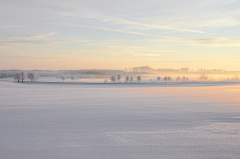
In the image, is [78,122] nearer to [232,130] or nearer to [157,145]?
[157,145]

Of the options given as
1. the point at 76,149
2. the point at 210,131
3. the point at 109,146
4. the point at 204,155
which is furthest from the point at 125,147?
the point at 210,131

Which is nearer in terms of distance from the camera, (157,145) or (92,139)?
(157,145)

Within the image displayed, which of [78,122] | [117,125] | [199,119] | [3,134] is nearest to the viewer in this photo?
[3,134]

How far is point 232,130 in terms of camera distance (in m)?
9.77

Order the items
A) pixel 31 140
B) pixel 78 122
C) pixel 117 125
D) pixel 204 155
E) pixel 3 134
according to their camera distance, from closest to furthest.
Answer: pixel 204 155 → pixel 31 140 → pixel 3 134 → pixel 117 125 → pixel 78 122

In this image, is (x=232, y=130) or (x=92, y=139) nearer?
(x=92, y=139)

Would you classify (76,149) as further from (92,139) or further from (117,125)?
(117,125)

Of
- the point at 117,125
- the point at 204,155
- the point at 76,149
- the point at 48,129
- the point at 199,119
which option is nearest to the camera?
the point at 204,155

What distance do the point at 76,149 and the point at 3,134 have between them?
162 inches

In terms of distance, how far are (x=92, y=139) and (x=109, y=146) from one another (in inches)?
41.6

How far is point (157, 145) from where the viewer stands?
25.6ft

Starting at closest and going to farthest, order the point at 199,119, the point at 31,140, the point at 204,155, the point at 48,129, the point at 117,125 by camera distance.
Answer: the point at 204,155, the point at 31,140, the point at 48,129, the point at 117,125, the point at 199,119

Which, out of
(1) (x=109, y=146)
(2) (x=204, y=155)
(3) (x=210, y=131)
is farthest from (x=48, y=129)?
(3) (x=210, y=131)

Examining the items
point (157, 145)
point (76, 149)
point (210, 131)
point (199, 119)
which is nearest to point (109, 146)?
point (76, 149)
